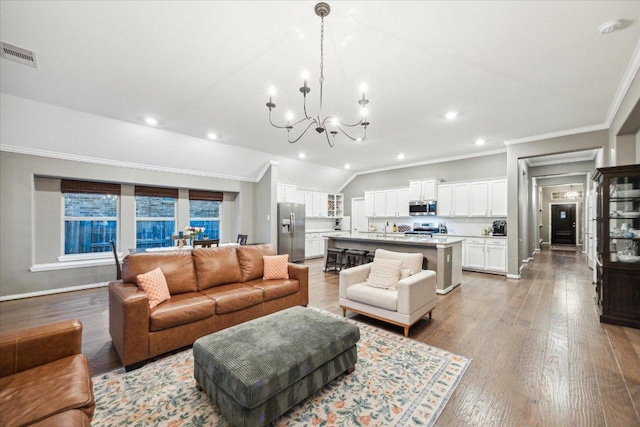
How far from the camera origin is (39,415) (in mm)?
1176

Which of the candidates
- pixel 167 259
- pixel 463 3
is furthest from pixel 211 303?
pixel 463 3

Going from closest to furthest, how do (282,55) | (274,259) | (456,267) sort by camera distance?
(282,55) → (274,259) → (456,267)

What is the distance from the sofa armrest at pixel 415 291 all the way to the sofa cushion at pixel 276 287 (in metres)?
1.43

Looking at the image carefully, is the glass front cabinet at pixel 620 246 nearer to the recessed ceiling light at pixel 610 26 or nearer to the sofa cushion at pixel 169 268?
the recessed ceiling light at pixel 610 26

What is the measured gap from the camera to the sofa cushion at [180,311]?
2.47 metres

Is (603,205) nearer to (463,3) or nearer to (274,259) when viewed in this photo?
(463,3)

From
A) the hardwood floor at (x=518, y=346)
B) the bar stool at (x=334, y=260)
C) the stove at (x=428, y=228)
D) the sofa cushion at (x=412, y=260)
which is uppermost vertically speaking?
the stove at (x=428, y=228)

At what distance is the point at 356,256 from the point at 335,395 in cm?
378

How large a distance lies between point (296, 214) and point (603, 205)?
615 cm

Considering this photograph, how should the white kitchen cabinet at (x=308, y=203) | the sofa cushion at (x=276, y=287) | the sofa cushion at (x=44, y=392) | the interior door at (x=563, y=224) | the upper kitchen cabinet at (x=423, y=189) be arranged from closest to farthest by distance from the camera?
the sofa cushion at (x=44, y=392)
the sofa cushion at (x=276, y=287)
the upper kitchen cabinet at (x=423, y=189)
the white kitchen cabinet at (x=308, y=203)
the interior door at (x=563, y=224)

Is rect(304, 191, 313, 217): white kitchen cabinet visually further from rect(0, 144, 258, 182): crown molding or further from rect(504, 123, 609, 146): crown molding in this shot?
rect(504, 123, 609, 146): crown molding

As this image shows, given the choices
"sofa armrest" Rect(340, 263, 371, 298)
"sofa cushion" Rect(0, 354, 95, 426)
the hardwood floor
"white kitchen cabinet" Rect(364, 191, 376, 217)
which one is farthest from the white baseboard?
"white kitchen cabinet" Rect(364, 191, 376, 217)

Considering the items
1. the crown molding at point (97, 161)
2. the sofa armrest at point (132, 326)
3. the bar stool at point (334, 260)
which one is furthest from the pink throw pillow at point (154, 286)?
the bar stool at point (334, 260)

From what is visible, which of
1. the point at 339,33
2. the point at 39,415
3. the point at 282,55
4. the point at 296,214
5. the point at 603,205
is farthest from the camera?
the point at 296,214
